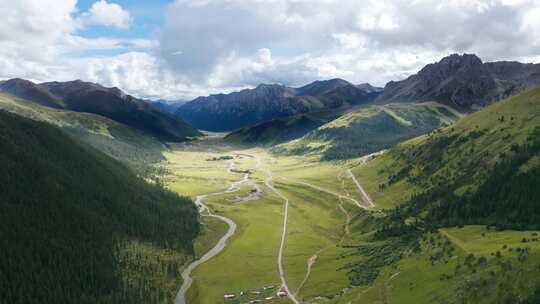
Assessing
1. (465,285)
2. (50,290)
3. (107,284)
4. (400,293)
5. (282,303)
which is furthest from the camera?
(107,284)

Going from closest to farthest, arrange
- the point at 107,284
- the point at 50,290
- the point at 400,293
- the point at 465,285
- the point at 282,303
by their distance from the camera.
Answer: the point at 465,285, the point at 400,293, the point at 282,303, the point at 50,290, the point at 107,284

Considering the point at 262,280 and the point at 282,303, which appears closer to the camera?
the point at 282,303

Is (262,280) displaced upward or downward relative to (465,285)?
downward

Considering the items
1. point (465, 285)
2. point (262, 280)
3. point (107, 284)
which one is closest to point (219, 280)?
→ point (262, 280)

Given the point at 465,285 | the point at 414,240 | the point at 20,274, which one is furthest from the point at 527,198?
the point at 20,274

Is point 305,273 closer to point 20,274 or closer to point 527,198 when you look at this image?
point 527,198

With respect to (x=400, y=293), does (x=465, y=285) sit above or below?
above

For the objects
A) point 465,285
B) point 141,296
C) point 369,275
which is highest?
point 465,285

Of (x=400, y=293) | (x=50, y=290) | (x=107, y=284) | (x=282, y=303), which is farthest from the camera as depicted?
(x=107, y=284)

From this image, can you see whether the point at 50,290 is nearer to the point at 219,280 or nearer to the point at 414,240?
the point at 219,280
